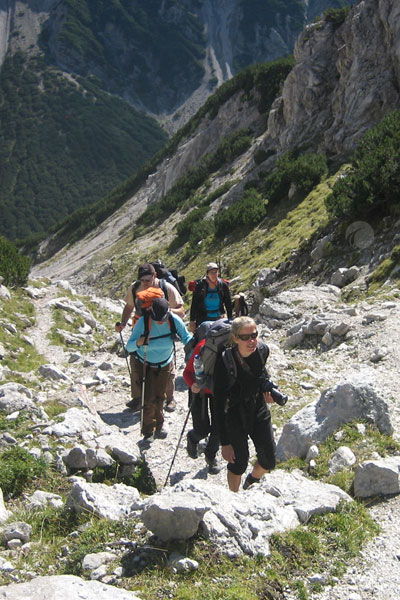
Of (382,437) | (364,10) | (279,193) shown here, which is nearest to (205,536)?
(382,437)

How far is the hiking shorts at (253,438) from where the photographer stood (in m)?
4.24

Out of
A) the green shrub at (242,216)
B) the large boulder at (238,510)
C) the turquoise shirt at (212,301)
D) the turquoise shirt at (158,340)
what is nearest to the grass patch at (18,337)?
the turquoise shirt at (158,340)

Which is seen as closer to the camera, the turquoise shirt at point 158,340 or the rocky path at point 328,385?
the rocky path at point 328,385

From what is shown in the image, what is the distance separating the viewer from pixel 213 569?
3.28m

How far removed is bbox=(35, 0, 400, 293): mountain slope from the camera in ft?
70.0

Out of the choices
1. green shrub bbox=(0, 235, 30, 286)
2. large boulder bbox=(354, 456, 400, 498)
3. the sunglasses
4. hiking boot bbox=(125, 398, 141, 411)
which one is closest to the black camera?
the sunglasses

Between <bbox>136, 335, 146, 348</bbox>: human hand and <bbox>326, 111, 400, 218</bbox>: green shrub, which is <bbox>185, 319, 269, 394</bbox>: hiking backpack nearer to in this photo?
<bbox>136, 335, 146, 348</bbox>: human hand

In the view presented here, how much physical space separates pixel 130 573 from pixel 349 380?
337cm

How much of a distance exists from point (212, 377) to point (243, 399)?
36 cm

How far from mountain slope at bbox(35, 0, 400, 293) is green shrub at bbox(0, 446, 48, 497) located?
12.3 metres

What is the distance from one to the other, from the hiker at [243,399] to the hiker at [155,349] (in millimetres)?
1661

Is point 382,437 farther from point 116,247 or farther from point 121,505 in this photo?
point 116,247

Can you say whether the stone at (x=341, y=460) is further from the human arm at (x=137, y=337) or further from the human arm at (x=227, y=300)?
the human arm at (x=227, y=300)

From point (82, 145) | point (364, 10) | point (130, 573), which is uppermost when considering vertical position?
point (82, 145)
